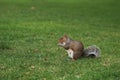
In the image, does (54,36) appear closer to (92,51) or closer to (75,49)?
(92,51)

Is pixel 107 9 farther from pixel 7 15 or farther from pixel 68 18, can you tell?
pixel 7 15

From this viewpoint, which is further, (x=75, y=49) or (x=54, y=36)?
(x=54, y=36)

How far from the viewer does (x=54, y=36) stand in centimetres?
1966

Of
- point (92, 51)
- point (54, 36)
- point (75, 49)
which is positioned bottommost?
point (54, 36)

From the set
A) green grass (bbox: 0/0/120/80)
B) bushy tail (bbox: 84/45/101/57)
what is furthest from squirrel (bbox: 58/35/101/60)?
green grass (bbox: 0/0/120/80)

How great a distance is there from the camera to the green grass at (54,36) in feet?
38.7

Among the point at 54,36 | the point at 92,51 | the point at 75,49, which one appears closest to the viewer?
the point at 75,49

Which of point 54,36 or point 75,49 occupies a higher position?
point 75,49

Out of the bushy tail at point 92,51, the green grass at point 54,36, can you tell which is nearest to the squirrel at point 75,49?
the bushy tail at point 92,51

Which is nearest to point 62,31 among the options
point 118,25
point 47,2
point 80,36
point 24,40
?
point 80,36

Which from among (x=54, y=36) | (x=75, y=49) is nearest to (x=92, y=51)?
(x=75, y=49)

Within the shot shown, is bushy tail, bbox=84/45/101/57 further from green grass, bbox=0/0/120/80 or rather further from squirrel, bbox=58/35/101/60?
green grass, bbox=0/0/120/80

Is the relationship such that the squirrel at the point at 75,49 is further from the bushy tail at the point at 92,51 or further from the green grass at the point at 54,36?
the green grass at the point at 54,36

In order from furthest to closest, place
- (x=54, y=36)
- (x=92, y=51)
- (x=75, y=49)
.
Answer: (x=54, y=36)
(x=92, y=51)
(x=75, y=49)
